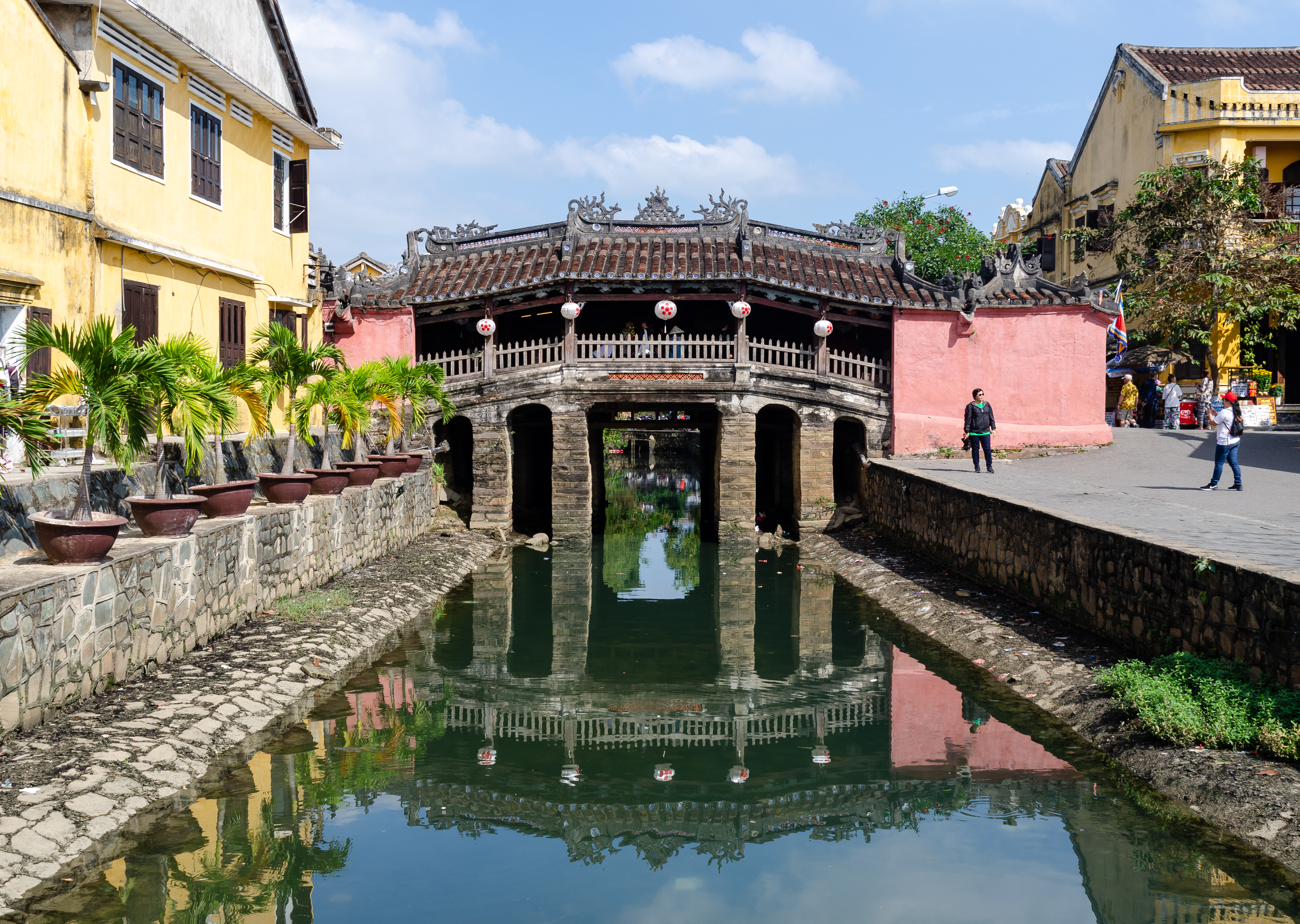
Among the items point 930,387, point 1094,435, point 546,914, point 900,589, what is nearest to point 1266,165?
point 1094,435

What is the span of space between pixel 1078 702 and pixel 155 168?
1370 centimetres

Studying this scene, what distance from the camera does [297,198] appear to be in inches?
792

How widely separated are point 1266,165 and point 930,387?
13.6 metres

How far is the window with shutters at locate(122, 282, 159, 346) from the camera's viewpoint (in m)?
14.4

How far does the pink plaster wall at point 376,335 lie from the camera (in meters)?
23.6

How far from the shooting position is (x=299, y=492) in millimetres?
13586

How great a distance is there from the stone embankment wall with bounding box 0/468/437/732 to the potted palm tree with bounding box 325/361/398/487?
1592mm

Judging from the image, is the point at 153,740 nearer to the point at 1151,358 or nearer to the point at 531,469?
the point at 531,469

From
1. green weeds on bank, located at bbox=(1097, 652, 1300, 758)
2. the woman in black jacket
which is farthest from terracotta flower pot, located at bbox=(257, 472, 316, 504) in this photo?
the woman in black jacket

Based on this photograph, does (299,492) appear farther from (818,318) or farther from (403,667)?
(818,318)

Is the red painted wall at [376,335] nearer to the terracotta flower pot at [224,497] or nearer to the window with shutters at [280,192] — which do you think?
the window with shutters at [280,192]

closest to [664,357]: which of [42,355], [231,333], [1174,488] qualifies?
[231,333]

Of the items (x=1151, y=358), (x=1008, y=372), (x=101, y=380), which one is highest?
(x=1151, y=358)

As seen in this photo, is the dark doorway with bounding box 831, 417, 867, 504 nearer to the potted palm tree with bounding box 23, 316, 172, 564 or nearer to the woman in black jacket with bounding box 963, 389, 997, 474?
the woman in black jacket with bounding box 963, 389, 997, 474
